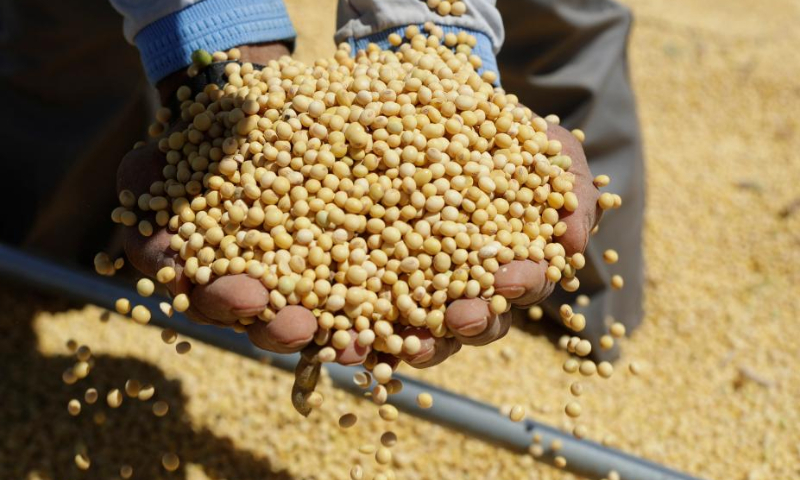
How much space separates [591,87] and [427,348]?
4.73 ft

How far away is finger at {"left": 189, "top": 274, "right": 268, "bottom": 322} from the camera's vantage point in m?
1.28

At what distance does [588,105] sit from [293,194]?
1.39 meters

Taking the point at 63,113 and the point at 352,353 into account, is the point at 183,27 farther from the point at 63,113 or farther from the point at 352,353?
the point at 63,113

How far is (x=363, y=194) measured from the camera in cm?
144

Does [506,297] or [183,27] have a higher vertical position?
[183,27]

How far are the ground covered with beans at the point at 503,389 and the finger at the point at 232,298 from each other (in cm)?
50

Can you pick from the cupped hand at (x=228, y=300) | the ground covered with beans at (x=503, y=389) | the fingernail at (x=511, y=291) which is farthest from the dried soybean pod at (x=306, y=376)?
the ground covered with beans at (x=503, y=389)

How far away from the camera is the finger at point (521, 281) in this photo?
1350 millimetres

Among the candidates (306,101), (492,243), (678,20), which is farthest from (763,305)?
(678,20)

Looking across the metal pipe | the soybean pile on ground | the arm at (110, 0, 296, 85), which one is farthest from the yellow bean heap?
the metal pipe

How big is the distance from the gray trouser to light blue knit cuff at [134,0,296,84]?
1053 millimetres

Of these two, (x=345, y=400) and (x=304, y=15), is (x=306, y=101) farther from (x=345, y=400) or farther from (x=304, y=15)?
(x=304, y=15)

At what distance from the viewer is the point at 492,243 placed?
55.2 inches

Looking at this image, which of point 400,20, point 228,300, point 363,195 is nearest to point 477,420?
point 363,195
